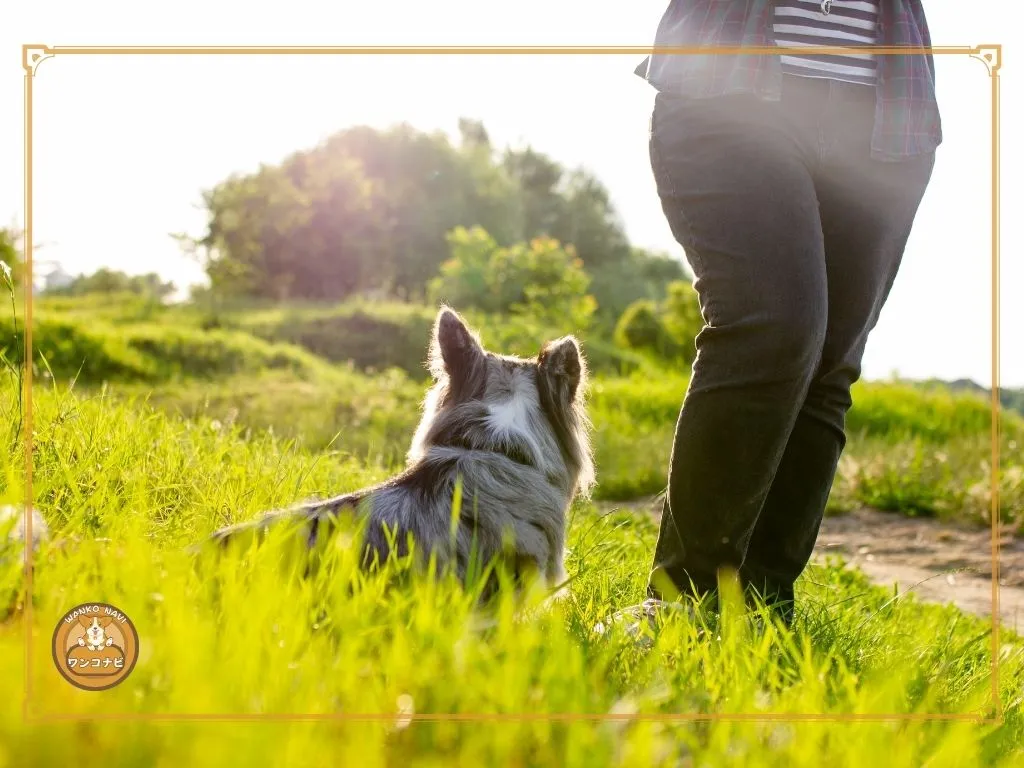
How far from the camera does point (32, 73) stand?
1940 mm

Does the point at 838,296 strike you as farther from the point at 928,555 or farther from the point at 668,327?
the point at 668,327

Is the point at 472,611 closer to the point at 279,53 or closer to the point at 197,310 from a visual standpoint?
the point at 279,53

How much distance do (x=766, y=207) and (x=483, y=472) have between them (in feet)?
3.43

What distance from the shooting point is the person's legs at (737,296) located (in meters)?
2.29

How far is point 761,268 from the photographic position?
7.48 ft

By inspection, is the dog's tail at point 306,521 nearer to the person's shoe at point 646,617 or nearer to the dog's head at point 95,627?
the dog's head at point 95,627

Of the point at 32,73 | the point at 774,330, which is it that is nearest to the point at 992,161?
the point at 774,330

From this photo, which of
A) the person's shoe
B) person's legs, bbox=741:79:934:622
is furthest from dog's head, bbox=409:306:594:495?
person's legs, bbox=741:79:934:622

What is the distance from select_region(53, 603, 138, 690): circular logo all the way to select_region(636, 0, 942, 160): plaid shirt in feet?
5.89

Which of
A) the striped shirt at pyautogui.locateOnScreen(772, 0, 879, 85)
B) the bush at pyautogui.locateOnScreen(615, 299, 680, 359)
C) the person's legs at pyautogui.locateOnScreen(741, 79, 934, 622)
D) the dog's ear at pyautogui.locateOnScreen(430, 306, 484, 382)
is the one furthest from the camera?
the bush at pyautogui.locateOnScreen(615, 299, 680, 359)

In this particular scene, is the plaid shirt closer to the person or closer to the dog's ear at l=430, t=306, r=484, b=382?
the person

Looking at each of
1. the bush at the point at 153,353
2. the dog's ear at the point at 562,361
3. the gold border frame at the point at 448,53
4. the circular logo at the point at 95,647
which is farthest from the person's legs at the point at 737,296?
the bush at the point at 153,353

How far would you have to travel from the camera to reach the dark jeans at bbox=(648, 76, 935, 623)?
2.29 meters

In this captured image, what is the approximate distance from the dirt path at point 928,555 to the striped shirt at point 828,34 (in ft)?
9.11
